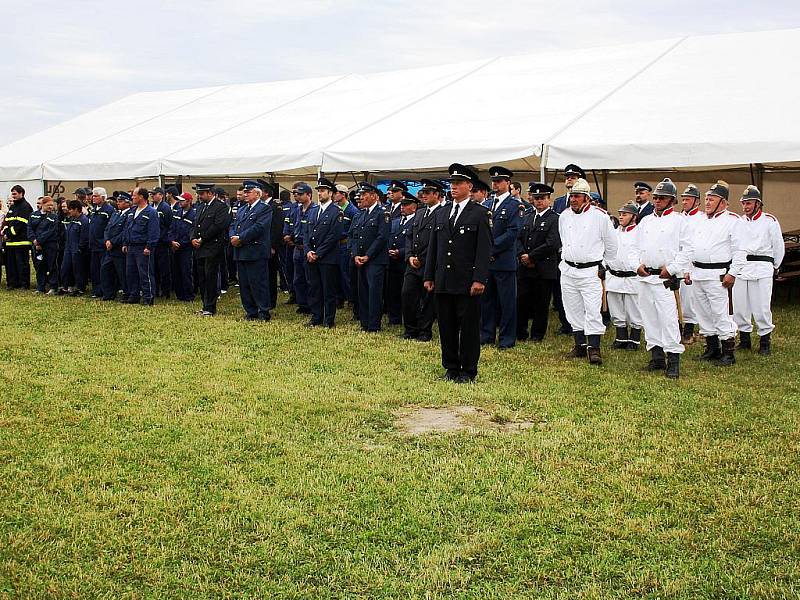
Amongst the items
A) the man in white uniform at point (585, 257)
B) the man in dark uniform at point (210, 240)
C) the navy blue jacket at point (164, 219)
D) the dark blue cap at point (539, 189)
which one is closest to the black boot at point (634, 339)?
the man in white uniform at point (585, 257)

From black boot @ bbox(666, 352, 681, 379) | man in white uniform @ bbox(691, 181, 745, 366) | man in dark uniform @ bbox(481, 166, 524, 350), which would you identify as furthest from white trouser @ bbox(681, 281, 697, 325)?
man in dark uniform @ bbox(481, 166, 524, 350)

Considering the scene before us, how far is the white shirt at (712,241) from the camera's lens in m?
8.78

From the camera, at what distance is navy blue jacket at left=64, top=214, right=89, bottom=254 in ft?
47.4

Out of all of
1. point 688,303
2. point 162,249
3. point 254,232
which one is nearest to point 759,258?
point 688,303

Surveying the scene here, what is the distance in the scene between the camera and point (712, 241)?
8.81 metres

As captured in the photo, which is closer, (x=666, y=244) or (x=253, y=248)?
(x=666, y=244)

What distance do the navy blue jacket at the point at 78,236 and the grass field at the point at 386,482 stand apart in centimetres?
627

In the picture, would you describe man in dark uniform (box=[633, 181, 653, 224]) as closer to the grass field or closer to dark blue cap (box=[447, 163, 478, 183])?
the grass field

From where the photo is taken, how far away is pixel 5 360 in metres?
A: 8.70

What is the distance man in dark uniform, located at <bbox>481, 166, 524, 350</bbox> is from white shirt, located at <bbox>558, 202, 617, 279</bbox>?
92 cm

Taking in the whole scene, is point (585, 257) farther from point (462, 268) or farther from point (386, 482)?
point (386, 482)

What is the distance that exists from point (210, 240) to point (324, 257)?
77.3 inches

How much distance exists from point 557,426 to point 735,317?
4.47m

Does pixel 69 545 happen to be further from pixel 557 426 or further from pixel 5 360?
pixel 5 360
